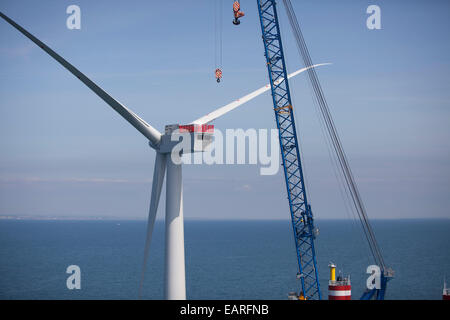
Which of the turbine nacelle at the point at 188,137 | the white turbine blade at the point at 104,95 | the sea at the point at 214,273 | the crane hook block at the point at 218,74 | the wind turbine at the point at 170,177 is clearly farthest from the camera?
the sea at the point at 214,273

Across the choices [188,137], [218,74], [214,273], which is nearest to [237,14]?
[218,74]

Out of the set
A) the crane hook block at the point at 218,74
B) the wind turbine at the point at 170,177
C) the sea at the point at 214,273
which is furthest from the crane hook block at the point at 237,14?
the sea at the point at 214,273

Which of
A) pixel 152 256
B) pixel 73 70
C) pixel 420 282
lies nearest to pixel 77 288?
pixel 152 256

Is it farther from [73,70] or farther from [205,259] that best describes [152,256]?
[73,70]

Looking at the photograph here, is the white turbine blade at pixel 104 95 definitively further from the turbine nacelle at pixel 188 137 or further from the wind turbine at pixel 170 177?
the turbine nacelle at pixel 188 137

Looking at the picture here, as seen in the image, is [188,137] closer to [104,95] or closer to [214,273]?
[104,95]
